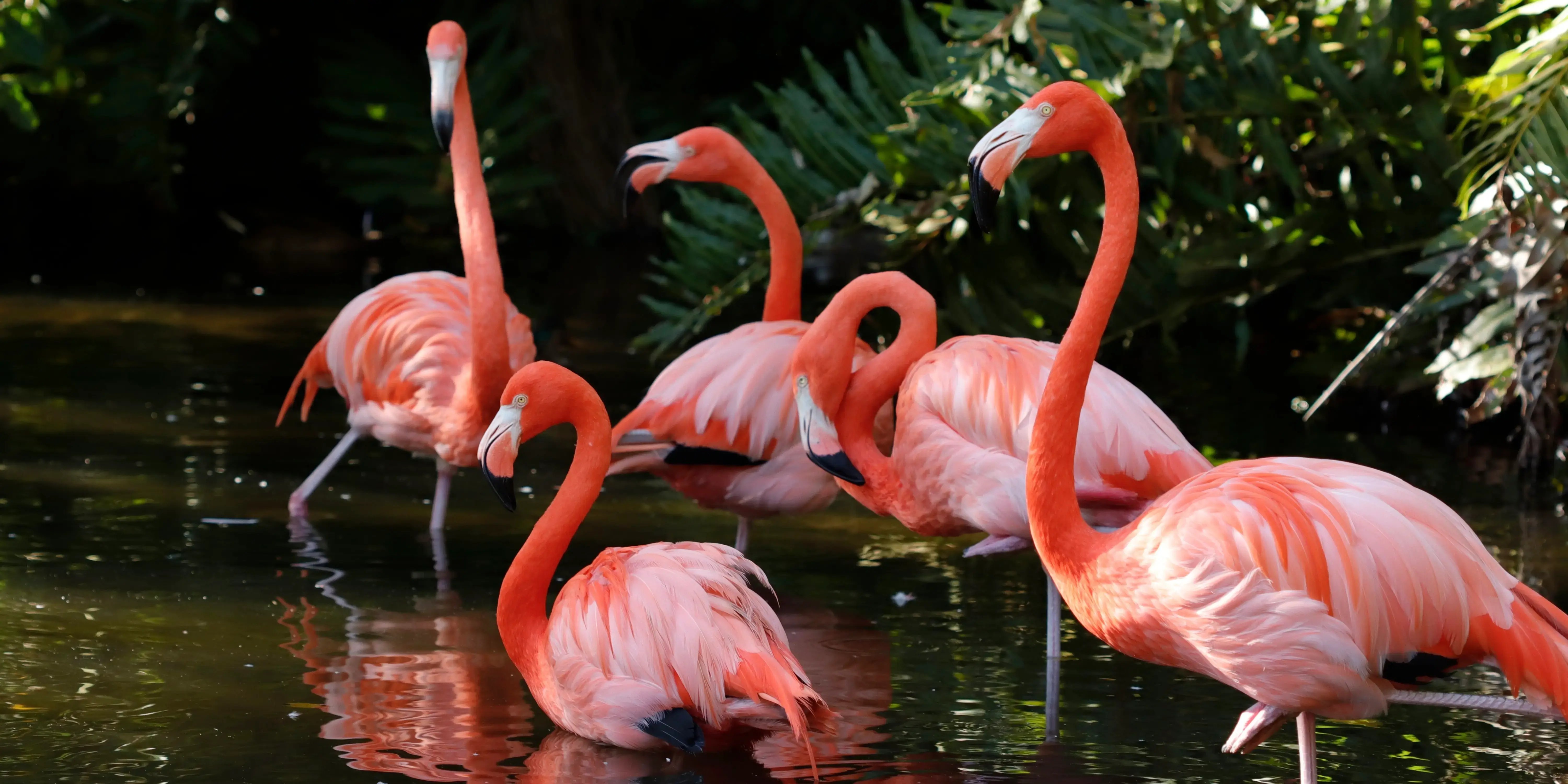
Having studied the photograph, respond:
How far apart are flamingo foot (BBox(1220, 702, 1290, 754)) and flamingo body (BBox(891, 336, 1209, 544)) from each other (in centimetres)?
60

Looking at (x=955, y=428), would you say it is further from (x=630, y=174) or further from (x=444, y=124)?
(x=444, y=124)

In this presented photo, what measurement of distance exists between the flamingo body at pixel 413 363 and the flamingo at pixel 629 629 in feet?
3.86

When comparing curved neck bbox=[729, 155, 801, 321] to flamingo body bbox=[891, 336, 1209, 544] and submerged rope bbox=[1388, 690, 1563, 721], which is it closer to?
flamingo body bbox=[891, 336, 1209, 544]

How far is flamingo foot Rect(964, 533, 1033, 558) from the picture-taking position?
11.8 feet

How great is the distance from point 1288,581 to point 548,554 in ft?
4.78

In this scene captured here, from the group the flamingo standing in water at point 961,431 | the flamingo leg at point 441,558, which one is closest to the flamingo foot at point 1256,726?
the flamingo standing in water at point 961,431

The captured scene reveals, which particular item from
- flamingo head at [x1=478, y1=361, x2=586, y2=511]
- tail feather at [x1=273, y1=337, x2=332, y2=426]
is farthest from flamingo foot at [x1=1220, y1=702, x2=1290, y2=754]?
tail feather at [x1=273, y1=337, x2=332, y2=426]

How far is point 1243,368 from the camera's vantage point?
7.53 metres

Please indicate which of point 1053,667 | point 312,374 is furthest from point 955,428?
point 312,374

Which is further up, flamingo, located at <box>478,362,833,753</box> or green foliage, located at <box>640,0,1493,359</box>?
green foliage, located at <box>640,0,1493,359</box>

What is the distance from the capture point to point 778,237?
15.6ft

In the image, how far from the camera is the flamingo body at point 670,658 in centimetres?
299

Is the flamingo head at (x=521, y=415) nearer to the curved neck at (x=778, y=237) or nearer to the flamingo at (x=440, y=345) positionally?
the flamingo at (x=440, y=345)

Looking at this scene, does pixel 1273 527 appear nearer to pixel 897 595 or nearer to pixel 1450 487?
pixel 897 595
